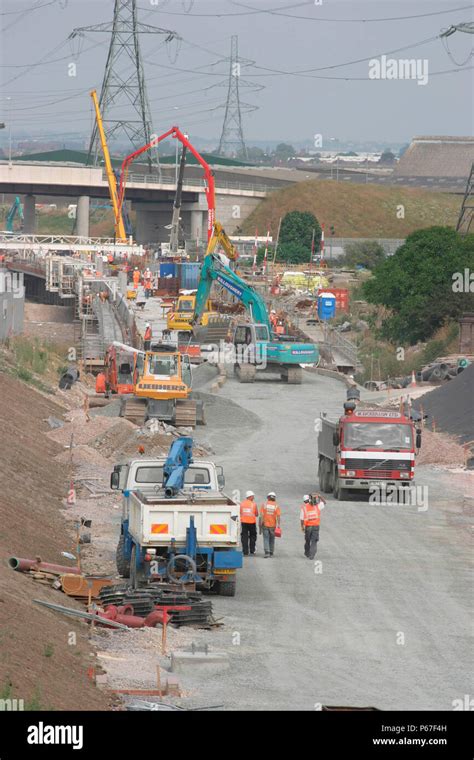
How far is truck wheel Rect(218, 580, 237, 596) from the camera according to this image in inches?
910

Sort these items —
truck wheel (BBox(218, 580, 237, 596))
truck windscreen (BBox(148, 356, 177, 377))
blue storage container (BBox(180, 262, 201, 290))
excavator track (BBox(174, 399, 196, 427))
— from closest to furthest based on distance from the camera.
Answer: truck wheel (BBox(218, 580, 237, 596)) → truck windscreen (BBox(148, 356, 177, 377)) → excavator track (BBox(174, 399, 196, 427)) → blue storage container (BBox(180, 262, 201, 290))

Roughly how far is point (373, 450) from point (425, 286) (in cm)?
4071

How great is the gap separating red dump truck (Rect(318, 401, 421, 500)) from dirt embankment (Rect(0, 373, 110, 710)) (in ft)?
20.3

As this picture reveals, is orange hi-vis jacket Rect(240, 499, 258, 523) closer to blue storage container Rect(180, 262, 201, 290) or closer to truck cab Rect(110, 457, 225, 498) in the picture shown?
truck cab Rect(110, 457, 225, 498)

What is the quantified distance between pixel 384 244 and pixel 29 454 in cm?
11219

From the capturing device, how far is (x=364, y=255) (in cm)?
13462

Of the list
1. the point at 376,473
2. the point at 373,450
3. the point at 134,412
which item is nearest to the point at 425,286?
the point at 134,412

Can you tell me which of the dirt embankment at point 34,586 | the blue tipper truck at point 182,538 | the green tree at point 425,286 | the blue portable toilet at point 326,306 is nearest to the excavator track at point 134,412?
the dirt embankment at point 34,586

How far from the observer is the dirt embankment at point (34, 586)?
15.6m

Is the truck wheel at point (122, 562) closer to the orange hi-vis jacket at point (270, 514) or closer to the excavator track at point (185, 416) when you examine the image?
the orange hi-vis jacket at point (270, 514)

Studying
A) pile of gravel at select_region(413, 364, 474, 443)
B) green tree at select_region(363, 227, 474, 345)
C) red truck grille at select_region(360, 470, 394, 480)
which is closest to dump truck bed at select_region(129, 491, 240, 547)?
red truck grille at select_region(360, 470, 394, 480)
